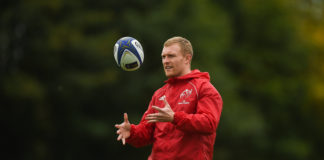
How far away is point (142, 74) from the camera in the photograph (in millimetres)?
21406

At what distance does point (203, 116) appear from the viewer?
5.18 m

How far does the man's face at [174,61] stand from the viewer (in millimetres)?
5738

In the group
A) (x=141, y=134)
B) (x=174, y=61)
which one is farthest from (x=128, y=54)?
(x=141, y=134)

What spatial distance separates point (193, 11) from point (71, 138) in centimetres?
827

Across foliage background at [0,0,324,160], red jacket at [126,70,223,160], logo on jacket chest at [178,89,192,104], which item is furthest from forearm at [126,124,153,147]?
foliage background at [0,0,324,160]

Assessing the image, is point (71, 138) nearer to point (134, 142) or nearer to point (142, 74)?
point (142, 74)

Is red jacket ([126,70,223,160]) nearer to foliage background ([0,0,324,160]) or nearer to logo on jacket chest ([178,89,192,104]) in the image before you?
logo on jacket chest ([178,89,192,104])

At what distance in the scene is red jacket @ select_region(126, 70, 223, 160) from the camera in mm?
5156

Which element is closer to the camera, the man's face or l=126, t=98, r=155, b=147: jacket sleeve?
the man's face

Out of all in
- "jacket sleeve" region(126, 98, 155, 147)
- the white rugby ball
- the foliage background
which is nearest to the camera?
"jacket sleeve" region(126, 98, 155, 147)

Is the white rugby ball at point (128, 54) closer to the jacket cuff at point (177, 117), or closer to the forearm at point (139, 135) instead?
the forearm at point (139, 135)

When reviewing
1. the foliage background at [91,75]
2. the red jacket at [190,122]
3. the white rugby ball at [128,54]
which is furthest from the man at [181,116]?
the foliage background at [91,75]

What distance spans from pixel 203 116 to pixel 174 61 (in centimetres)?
90

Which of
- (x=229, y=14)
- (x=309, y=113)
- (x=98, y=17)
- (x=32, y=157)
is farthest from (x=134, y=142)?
(x=309, y=113)
